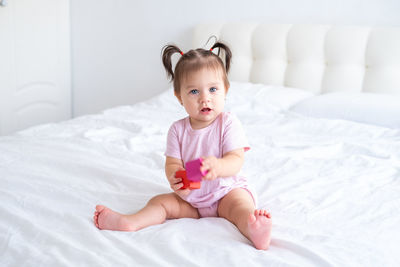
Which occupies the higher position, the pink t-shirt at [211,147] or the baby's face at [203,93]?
the baby's face at [203,93]

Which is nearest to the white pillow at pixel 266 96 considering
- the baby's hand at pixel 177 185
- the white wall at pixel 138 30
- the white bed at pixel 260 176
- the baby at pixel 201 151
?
the white bed at pixel 260 176

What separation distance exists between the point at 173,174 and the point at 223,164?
131 millimetres

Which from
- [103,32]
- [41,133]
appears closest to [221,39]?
[103,32]

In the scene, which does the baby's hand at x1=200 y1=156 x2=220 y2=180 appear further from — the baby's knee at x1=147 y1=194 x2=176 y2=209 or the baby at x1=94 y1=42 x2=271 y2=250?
the baby's knee at x1=147 y1=194 x2=176 y2=209

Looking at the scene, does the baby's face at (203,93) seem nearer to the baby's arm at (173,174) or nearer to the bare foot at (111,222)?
the baby's arm at (173,174)

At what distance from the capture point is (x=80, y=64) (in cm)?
360

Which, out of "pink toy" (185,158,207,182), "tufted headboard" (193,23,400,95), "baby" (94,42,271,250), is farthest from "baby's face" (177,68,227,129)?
"tufted headboard" (193,23,400,95)

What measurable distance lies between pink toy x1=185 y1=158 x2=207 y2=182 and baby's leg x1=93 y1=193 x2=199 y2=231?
0.20 meters

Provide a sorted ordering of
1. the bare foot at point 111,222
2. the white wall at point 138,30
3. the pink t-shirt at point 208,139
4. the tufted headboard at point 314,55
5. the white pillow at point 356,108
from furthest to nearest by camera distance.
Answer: the white wall at point 138,30, the tufted headboard at point 314,55, the white pillow at point 356,108, the pink t-shirt at point 208,139, the bare foot at point 111,222

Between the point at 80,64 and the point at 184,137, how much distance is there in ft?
8.94

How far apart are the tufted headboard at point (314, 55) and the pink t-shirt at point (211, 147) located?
1.48m

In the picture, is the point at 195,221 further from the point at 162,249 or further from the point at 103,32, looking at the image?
the point at 103,32

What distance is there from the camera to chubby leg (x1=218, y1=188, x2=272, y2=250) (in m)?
0.89

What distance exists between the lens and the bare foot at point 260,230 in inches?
34.8
